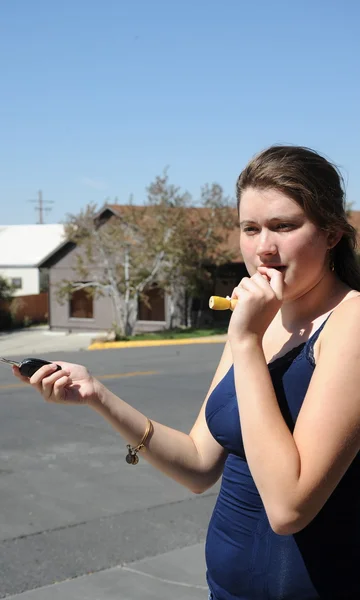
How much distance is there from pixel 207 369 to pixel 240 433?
1204 centimetres

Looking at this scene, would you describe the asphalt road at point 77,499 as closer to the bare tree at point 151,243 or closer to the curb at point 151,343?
the curb at point 151,343

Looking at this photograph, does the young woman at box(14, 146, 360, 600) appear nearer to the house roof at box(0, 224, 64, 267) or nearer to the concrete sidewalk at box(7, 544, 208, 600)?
the concrete sidewalk at box(7, 544, 208, 600)

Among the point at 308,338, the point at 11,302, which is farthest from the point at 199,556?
the point at 11,302

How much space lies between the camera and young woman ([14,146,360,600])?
1500 millimetres

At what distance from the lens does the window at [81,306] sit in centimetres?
3231

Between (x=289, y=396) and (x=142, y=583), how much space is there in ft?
9.66

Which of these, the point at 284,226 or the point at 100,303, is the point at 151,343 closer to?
the point at 100,303

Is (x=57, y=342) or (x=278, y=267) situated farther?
(x=57, y=342)

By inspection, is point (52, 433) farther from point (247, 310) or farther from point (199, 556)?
point (247, 310)

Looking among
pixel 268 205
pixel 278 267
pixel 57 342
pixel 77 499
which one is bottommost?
pixel 57 342

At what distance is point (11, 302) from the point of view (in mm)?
36469

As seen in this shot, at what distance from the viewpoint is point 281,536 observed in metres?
1.66

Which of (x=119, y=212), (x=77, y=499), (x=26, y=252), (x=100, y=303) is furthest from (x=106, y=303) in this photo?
(x=77, y=499)

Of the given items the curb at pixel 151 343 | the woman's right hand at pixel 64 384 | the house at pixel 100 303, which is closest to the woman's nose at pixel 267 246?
the woman's right hand at pixel 64 384
